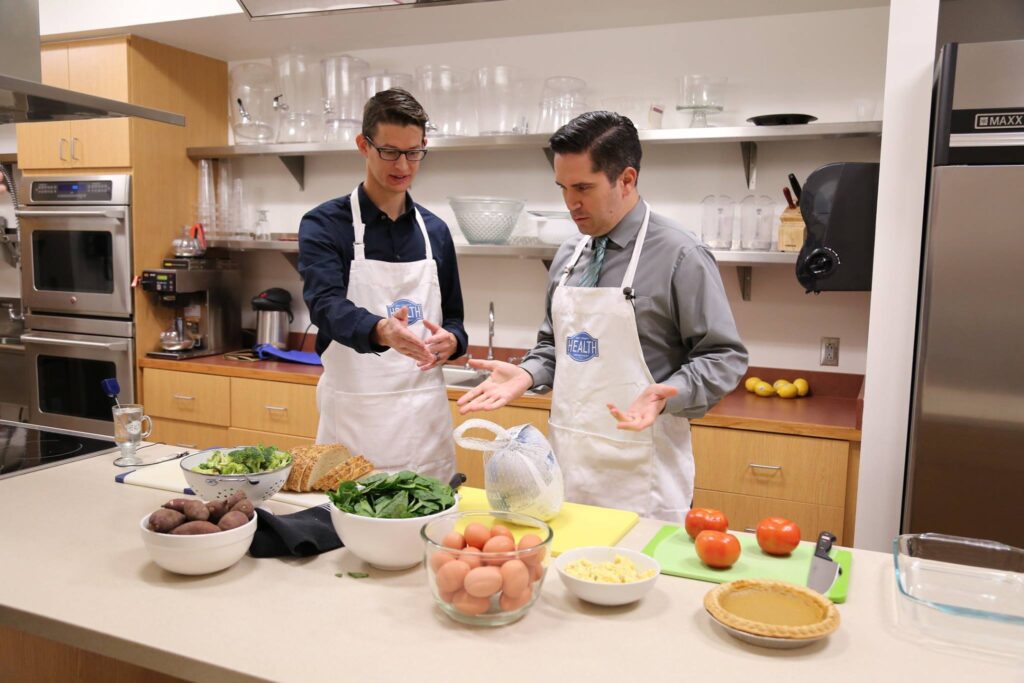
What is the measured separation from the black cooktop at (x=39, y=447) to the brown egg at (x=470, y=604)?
131 cm

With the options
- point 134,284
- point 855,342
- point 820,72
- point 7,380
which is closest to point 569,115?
point 820,72

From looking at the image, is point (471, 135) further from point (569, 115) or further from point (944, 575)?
point (944, 575)

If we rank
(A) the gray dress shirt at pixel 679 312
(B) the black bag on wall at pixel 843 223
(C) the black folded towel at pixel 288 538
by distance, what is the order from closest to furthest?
(C) the black folded towel at pixel 288 538 < (A) the gray dress shirt at pixel 679 312 < (B) the black bag on wall at pixel 843 223

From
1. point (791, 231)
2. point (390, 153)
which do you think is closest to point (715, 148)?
point (791, 231)

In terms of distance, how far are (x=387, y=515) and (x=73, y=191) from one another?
3365 millimetres

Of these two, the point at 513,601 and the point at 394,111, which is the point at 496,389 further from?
the point at 394,111

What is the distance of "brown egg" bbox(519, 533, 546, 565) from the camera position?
1.18 m

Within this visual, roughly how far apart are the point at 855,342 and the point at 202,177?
3.14 meters

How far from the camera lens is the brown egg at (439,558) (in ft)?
3.88

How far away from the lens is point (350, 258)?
2.36m

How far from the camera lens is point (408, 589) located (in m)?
1.33

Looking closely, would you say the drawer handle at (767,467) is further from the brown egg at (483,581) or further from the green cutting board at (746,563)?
the brown egg at (483,581)

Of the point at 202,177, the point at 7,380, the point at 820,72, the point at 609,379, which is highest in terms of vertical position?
the point at 820,72

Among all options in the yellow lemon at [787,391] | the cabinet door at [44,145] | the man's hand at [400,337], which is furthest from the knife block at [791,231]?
the cabinet door at [44,145]
